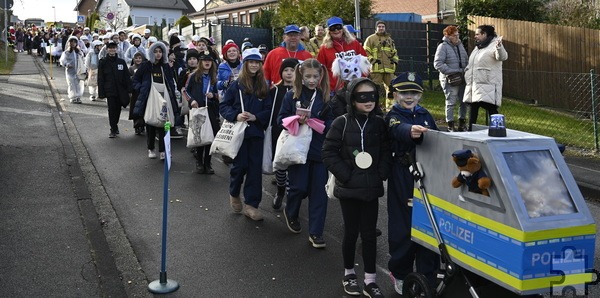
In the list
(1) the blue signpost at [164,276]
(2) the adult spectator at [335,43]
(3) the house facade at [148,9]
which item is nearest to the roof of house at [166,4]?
(3) the house facade at [148,9]

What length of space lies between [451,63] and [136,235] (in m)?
7.63

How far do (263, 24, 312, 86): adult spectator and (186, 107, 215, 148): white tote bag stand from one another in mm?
1052

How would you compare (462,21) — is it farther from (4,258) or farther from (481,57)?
(4,258)

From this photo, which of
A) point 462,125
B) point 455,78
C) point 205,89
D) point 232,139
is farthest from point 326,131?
point 462,125

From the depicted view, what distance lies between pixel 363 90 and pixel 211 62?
519cm

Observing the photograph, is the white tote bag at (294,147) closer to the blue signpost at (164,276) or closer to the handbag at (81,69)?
the blue signpost at (164,276)

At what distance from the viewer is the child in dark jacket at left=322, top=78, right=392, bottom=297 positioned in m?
5.30

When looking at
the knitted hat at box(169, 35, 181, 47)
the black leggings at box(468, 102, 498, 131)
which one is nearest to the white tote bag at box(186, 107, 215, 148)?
the knitted hat at box(169, 35, 181, 47)

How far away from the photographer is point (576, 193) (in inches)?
158

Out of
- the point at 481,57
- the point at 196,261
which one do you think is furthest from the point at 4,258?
the point at 481,57

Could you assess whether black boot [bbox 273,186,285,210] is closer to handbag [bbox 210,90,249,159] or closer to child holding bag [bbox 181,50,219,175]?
handbag [bbox 210,90,249,159]

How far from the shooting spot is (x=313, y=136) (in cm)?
688

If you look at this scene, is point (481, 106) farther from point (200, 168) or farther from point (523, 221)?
point (523, 221)

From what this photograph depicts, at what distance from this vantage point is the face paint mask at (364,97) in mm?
5328
